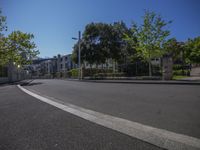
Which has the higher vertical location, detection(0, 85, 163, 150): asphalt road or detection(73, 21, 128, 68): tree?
detection(73, 21, 128, 68): tree

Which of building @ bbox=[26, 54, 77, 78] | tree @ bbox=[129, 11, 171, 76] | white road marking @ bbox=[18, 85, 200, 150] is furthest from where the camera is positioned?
building @ bbox=[26, 54, 77, 78]

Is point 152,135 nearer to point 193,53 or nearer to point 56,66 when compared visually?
point 193,53

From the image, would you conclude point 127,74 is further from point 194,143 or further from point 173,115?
point 194,143

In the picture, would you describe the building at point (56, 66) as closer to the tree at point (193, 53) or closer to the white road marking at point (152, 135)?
the tree at point (193, 53)

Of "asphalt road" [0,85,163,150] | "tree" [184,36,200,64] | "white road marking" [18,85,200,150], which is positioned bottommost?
"asphalt road" [0,85,163,150]

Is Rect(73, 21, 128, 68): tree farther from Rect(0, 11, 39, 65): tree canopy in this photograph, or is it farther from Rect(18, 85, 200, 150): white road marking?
Rect(18, 85, 200, 150): white road marking

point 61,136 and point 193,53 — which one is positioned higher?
point 193,53

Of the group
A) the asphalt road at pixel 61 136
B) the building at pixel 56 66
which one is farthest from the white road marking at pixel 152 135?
the building at pixel 56 66

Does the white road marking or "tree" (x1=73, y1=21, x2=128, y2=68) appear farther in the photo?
"tree" (x1=73, y1=21, x2=128, y2=68)

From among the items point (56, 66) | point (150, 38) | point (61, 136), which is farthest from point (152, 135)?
point (56, 66)

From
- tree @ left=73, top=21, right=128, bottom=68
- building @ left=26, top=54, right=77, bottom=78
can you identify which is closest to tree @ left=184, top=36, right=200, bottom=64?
tree @ left=73, top=21, right=128, bottom=68

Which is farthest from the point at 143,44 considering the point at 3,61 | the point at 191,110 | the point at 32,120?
the point at 3,61

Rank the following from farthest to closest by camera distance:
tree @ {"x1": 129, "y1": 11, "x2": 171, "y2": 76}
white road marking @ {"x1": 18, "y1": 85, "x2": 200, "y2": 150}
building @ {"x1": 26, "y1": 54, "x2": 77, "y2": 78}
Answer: building @ {"x1": 26, "y1": 54, "x2": 77, "y2": 78}
tree @ {"x1": 129, "y1": 11, "x2": 171, "y2": 76}
white road marking @ {"x1": 18, "y1": 85, "x2": 200, "y2": 150}

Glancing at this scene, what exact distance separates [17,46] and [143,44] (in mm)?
21287
